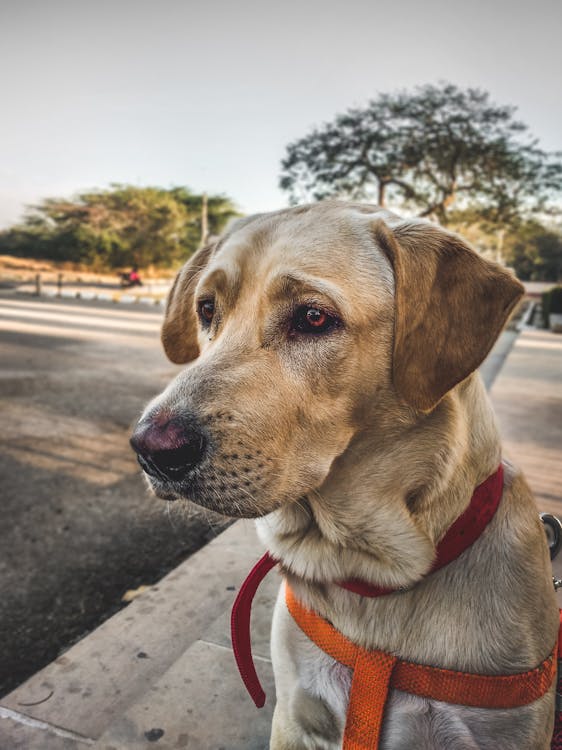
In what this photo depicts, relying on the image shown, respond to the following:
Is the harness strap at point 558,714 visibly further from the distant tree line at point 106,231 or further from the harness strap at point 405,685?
the distant tree line at point 106,231

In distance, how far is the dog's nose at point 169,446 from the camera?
1.35 metres

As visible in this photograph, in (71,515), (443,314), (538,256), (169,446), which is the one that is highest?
(538,256)

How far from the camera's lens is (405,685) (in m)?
1.50

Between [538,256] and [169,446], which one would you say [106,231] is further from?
[169,446]

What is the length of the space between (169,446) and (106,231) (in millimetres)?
46144

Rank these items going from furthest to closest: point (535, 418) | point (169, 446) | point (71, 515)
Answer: point (535, 418), point (71, 515), point (169, 446)

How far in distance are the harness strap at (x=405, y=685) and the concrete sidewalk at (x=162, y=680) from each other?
0.67 m

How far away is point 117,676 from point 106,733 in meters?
0.40

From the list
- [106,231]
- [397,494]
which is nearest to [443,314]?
[397,494]

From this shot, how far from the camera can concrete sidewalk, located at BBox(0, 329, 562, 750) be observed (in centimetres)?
202

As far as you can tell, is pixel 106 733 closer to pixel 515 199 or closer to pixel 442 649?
pixel 442 649

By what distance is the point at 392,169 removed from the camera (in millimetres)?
26297

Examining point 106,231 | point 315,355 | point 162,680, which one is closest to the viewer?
point 315,355

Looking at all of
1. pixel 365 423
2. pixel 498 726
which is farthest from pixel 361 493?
pixel 498 726
